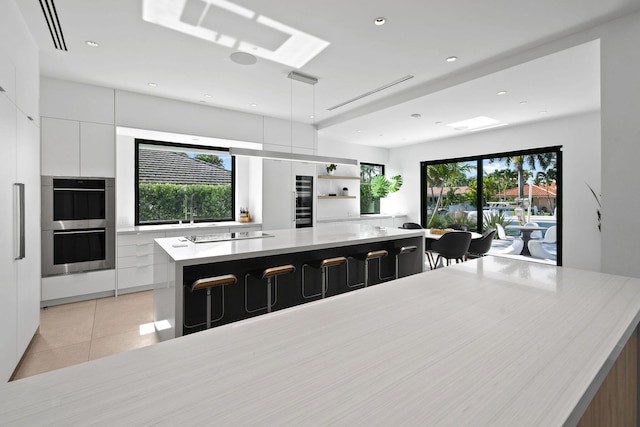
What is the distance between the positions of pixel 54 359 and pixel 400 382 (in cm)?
312

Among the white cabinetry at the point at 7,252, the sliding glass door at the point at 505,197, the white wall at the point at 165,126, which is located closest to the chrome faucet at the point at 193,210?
the white wall at the point at 165,126

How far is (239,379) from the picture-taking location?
29.5 inches

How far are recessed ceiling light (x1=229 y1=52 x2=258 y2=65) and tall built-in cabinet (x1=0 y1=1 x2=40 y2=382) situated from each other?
Answer: 5.60 feet

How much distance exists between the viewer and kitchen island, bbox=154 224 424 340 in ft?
7.96

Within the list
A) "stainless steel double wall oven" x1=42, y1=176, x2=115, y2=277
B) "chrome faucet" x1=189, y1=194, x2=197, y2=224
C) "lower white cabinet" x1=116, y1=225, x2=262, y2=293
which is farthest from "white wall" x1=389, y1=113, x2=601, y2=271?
"stainless steel double wall oven" x1=42, y1=176, x2=115, y2=277

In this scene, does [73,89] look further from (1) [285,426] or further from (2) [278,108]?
(1) [285,426]

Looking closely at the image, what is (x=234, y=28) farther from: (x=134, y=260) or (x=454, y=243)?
(x=454, y=243)

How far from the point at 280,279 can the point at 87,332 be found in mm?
1977

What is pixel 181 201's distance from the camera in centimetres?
550

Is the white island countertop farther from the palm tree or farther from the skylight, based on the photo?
the palm tree

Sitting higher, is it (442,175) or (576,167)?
(442,175)

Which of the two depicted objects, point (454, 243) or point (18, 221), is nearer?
point (18, 221)

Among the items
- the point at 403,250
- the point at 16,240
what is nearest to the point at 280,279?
the point at 403,250

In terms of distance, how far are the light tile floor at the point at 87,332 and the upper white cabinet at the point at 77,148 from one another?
169cm
